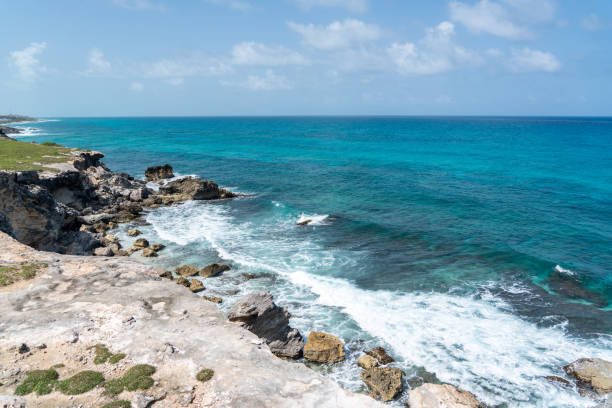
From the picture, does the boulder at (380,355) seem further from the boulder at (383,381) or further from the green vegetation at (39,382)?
the green vegetation at (39,382)

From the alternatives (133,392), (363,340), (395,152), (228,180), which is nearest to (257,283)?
(363,340)

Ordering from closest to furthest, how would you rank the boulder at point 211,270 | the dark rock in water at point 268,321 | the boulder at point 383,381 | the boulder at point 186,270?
the boulder at point 383,381
the dark rock in water at point 268,321
the boulder at point 186,270
the boulder at point 211,270

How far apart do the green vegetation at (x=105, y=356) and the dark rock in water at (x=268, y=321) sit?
652 centimetres

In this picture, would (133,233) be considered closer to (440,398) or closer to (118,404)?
(118,404)

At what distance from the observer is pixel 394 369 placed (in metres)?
18.7

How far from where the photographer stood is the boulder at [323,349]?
19812 mm

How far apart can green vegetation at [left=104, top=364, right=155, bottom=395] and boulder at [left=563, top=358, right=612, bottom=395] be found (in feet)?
67.8

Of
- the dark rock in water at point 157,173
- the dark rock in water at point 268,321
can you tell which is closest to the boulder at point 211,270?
the dark rock in water at point 268,321

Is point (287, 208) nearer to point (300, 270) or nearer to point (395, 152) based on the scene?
point (300, 270)

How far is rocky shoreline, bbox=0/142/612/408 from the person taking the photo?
1168cm

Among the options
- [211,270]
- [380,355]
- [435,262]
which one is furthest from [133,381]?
[435,262]

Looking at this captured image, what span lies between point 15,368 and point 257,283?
1779 centimetres

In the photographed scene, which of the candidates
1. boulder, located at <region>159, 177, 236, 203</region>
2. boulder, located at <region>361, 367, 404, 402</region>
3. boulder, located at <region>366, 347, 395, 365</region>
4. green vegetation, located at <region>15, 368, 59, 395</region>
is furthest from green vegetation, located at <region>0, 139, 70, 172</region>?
boulder, located at <region>361, 367, 404, 402</region>

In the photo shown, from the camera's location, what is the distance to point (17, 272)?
56.6ft
